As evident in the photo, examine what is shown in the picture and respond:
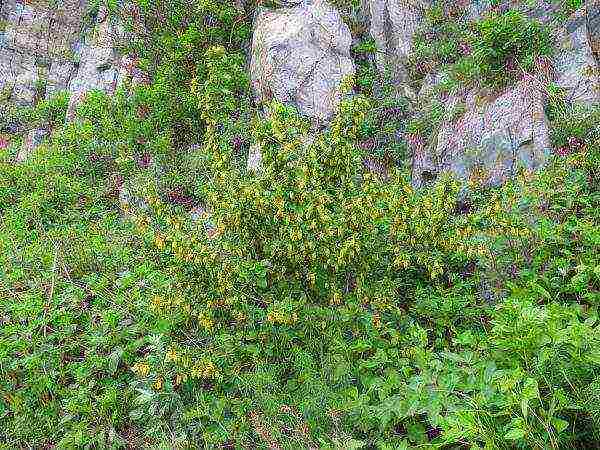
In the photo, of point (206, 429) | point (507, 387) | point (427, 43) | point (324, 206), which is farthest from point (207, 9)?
point (507, 387)

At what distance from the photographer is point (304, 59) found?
8250 mm

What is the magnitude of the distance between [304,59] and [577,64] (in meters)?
4.03

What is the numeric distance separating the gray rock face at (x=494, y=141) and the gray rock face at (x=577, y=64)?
0.34 meters

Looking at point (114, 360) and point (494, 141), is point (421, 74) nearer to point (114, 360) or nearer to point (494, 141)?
point (494, 141)

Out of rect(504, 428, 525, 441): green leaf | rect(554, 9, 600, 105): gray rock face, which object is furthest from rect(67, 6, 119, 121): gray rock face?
rect(504, 428, 525, 441): green leaf

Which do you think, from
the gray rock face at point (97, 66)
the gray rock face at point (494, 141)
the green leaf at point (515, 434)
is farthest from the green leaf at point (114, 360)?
the gray rock face at point (97, 66)

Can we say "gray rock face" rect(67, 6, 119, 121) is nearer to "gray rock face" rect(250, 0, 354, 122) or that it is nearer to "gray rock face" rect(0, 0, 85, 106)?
"gray rock face" rect(0, 0, 85, 106)

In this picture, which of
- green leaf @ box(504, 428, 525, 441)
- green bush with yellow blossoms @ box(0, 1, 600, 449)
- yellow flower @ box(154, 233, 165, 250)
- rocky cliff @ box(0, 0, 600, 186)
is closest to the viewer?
green leaf @ box(504, 428, 525, 441)

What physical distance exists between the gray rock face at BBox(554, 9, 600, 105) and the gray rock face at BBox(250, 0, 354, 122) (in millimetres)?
3056

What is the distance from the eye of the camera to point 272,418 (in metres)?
3.57

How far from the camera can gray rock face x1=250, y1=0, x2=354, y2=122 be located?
7.96m

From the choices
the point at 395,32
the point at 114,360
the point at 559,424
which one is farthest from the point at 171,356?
the point at 395,32

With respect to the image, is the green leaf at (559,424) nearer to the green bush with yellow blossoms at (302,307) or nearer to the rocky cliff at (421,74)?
the green bush with yellow blossoms at (302,307)

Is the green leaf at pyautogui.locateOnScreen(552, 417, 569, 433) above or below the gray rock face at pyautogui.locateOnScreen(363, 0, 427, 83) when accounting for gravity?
below
